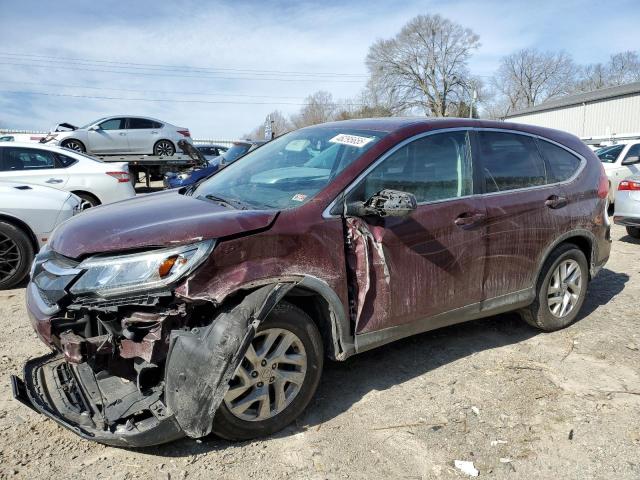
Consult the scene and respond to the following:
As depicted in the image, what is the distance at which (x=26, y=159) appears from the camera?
8289mm

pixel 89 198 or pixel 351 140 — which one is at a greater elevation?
pixel 351 140

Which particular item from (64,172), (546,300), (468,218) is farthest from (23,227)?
(546,300)

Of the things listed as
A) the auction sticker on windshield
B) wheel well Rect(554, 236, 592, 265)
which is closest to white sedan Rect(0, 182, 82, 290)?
the auction sticker on windshield

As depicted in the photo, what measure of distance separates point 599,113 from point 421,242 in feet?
150

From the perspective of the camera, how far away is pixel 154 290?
246 cm

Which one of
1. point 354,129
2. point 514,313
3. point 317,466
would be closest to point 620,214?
point 514,313

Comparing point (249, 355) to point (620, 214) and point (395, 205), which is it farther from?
point (620, 214)

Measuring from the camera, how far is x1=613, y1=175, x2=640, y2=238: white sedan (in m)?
7.73

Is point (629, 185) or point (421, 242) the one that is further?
point (629, 185)

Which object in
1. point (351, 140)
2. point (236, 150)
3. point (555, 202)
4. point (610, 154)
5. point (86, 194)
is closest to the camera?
point (351, 140)

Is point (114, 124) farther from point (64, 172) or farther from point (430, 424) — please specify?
point (430, 424)

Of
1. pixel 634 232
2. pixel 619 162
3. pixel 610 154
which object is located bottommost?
pixel 634 232

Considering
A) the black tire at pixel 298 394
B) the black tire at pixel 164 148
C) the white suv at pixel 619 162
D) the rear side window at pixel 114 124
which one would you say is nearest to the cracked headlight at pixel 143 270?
the black tire at pixel 298 394

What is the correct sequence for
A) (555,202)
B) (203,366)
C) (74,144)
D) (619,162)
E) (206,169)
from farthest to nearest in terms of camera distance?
(74,144) → (206,169) → (619,162) → (555,202) → (203,366)
